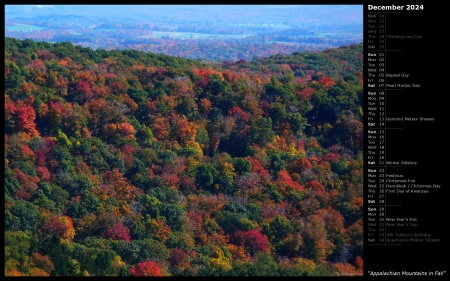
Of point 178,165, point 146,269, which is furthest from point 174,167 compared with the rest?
point 146,269

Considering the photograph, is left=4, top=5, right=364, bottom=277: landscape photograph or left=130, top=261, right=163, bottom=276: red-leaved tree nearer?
left=130, top=261, right=163, bottom=276: red-leaved tree

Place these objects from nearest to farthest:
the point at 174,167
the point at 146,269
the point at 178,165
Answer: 1. the point at 146,269
2. the point at 174,167
3. the point at 178,165

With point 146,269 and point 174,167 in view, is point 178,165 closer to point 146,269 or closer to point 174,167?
point 174,167

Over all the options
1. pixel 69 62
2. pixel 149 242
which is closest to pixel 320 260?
pixel 149 242

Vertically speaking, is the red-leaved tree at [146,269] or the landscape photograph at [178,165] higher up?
the landscape photograph at [178,165]
